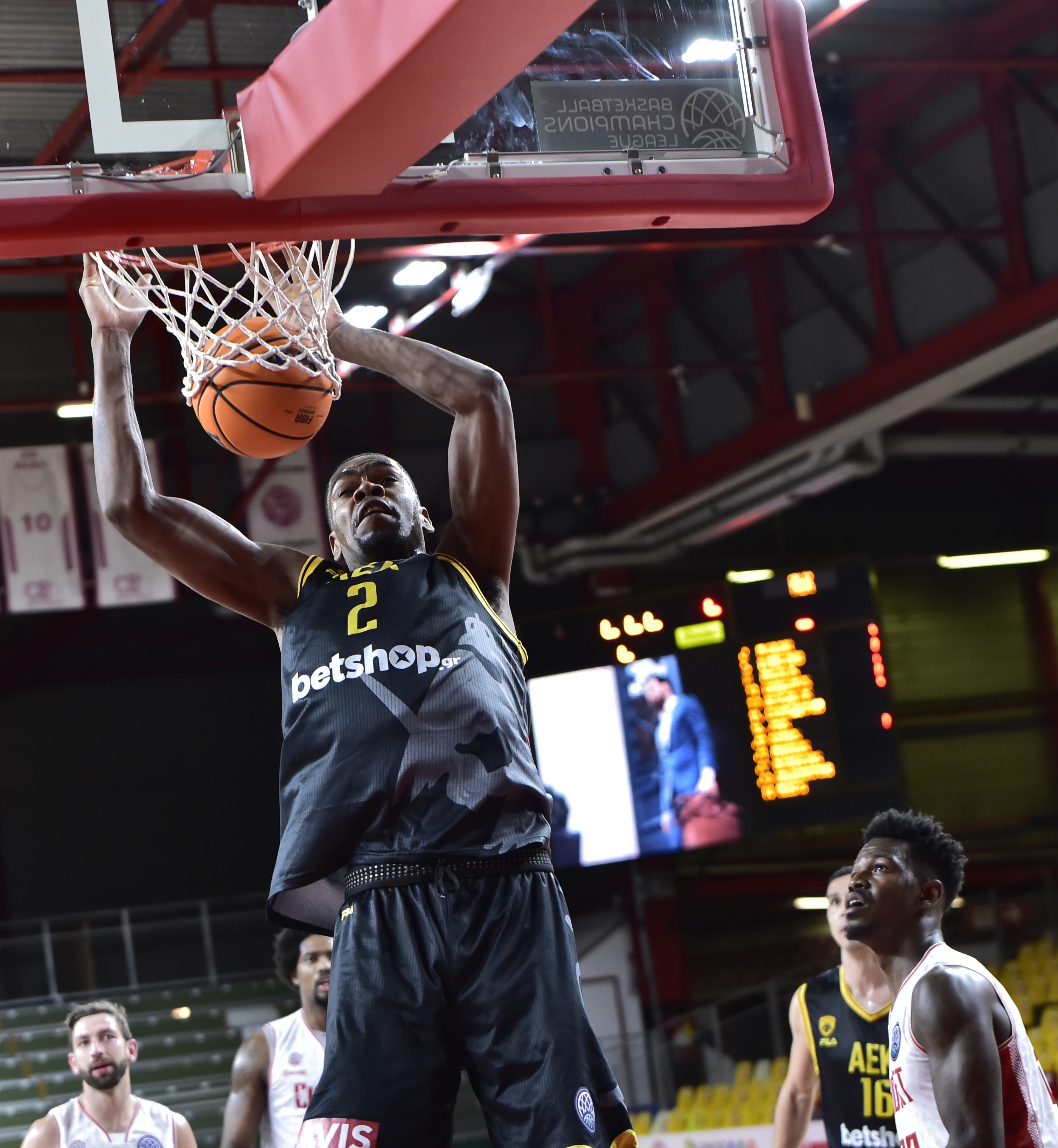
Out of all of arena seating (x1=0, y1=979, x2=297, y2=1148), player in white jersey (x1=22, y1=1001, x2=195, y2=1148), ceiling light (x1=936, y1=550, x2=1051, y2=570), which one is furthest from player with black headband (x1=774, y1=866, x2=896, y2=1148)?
ceiling light (x1=936, y1=550, x2=1051, y2=570)

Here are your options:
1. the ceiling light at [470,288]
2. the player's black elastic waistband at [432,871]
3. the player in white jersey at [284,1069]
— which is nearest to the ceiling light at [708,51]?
the player's black elastic waistband at [432,871]

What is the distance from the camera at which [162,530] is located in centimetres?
315

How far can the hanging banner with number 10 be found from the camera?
39.0 feet

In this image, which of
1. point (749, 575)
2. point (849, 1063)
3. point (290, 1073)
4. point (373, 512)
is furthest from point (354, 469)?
point (749, 575)

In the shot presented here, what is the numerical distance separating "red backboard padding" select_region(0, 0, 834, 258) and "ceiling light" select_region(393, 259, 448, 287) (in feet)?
25.7

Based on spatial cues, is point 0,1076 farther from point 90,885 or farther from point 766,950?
point 766,950

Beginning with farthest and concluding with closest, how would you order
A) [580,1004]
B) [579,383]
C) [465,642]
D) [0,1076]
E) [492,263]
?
1. [579,383]
2. [0,1076]
3. [492,263]
4. [465,642]
5. [580,1004]

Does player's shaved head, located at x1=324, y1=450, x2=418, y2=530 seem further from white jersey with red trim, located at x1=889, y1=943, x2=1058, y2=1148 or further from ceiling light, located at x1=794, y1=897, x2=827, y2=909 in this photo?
ceiling light, located at x1=794, y1=897, x2=827, y2=909

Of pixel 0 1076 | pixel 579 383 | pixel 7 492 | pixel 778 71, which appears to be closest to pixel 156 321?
pixel 7 492

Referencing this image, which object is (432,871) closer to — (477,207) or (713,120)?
(477,207)

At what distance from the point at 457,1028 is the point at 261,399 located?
1.67 meters

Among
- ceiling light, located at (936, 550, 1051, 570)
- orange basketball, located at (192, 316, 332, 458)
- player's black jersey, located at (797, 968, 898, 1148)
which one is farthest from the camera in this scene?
ceiling light, located at (936, 550, 1051, 570)

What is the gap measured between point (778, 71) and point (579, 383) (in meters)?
12.8

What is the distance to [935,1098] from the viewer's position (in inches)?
139
